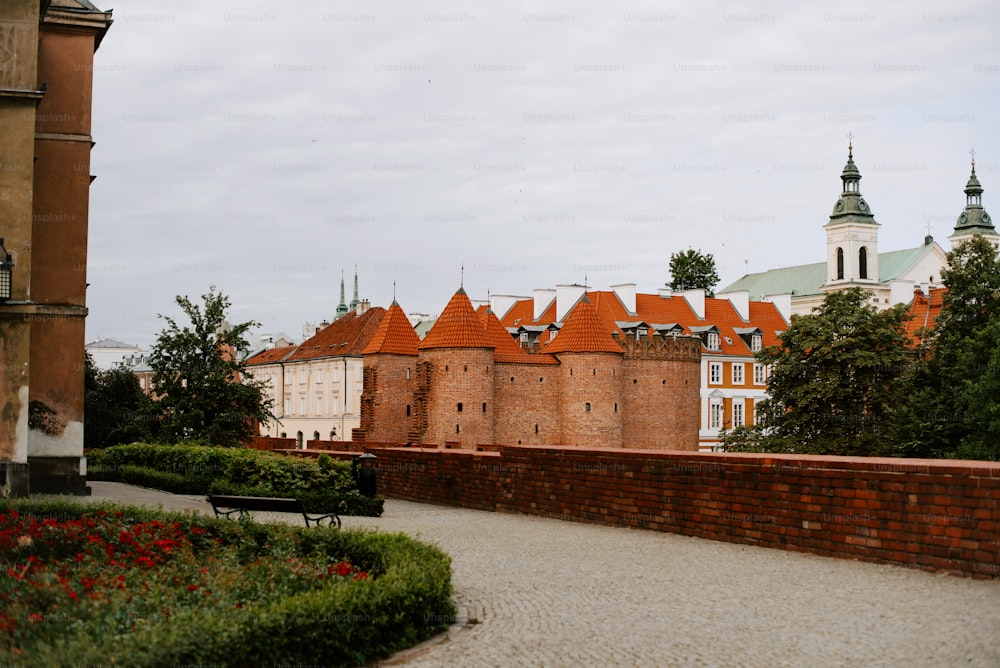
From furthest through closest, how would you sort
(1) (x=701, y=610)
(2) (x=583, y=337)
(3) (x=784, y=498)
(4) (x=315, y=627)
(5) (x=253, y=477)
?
(2) (x=583, y=337), (5) (x=253, y=477), (3) (x=784, y=498), (1) (x=701, y=610), (4) (x=315, y=627)

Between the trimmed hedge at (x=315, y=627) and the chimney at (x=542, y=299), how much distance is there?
198 ft

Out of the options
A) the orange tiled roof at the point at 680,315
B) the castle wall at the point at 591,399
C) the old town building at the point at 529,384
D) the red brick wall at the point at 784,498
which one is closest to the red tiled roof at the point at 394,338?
the old town building at the point at 529,384

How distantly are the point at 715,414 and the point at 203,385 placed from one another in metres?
44.9

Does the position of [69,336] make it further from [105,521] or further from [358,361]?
[358,361]

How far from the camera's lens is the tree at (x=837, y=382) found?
44.7 m

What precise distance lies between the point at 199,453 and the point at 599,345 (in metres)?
32.2

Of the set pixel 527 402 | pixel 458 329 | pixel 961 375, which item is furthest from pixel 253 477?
pixel 527 402

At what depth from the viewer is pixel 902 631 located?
827cm

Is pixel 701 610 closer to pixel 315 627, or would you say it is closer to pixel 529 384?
pixel 315 627

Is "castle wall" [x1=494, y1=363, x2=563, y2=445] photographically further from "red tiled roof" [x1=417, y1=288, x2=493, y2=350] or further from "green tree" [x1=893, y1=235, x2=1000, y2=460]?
"green tree" [x1=893, y1=235, x2=1000, y2=460]

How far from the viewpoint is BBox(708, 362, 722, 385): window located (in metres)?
72.3

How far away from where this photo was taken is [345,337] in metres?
82.4

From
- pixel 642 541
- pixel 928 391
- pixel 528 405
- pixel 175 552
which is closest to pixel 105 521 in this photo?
pixel 175 552

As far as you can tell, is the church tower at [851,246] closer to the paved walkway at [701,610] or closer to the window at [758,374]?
the window at [758,374]
